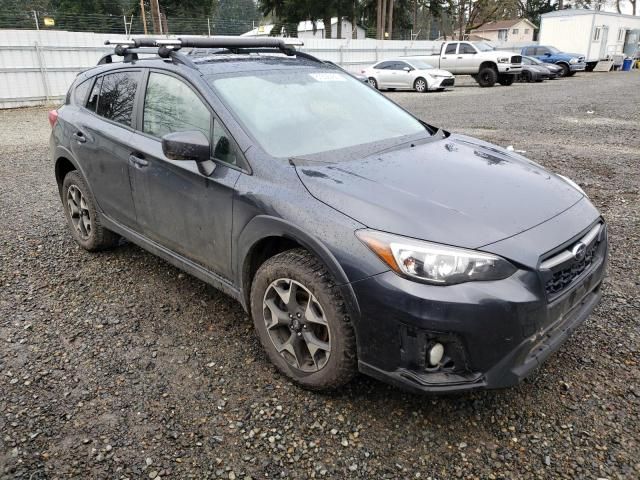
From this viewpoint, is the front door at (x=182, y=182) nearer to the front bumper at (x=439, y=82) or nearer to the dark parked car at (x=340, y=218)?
the dark parked car at (x=340, y=218)

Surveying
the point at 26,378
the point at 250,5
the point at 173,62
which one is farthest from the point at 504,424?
the point at 250,5

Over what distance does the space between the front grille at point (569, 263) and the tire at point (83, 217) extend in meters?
3.54

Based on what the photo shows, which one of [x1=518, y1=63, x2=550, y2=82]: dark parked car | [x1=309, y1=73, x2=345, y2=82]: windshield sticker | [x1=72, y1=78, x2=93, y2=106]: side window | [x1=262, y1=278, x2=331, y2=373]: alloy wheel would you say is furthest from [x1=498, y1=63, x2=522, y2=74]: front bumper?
[x1=262, y1=278, x2=331, y2=373]: alloy wheel

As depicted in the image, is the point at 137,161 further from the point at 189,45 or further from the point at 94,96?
the point at 94,96

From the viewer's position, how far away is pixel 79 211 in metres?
4.63

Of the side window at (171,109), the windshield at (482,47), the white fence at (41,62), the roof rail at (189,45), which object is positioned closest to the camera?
the side window at (171,109)

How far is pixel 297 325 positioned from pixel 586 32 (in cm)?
3862

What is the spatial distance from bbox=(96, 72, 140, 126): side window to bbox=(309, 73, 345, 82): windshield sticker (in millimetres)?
1314

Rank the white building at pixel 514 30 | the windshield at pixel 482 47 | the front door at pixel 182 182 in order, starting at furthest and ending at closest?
the white building at pixel 514 30, the windshield at pixel 482 47, the front door at pixel 182 182

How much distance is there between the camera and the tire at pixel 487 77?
75.6ft

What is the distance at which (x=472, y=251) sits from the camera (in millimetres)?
2234

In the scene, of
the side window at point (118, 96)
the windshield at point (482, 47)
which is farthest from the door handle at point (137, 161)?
the windshield at point (482, 47)

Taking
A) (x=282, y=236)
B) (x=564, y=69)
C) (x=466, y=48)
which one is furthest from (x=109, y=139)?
(x=564, y=69)

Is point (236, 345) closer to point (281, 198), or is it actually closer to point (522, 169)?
point (281, 198)
